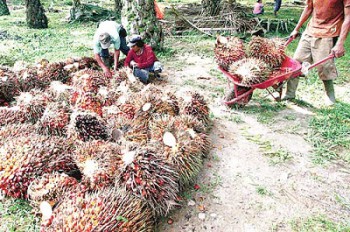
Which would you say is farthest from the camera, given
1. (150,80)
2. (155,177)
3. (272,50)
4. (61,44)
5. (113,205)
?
(61,44)

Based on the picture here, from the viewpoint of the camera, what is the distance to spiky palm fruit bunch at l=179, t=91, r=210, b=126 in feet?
12.0

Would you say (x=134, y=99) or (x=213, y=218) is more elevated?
(x=134, y=99)

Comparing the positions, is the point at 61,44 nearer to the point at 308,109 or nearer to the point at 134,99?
the point at 134,99

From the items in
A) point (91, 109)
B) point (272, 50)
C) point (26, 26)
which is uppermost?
point (272, 50)

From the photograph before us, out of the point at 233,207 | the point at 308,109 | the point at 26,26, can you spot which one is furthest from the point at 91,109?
the point at 26,26

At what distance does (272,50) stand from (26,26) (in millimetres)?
9358

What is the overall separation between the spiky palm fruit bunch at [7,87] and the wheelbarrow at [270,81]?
2.84m

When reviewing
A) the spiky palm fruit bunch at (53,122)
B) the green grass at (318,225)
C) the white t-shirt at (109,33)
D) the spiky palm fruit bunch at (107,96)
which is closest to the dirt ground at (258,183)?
the green grass at (318,225)

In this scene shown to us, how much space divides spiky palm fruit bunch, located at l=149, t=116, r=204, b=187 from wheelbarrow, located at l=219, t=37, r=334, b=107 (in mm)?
1487

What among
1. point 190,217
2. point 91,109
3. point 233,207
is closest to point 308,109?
point 233,207

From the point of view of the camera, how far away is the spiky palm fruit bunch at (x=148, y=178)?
2.38 meters

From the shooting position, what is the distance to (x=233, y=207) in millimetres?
2777

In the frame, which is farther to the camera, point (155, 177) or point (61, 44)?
point (61, 44)

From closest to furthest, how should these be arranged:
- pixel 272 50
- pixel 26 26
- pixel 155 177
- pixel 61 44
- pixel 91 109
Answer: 1. pixel 155 177
2. pixel 91 109
3. pixel 272 50
4. pixel 61 44
5. pixel 26 26
